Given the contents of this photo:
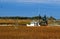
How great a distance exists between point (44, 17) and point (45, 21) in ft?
6.07

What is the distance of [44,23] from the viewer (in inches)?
2552

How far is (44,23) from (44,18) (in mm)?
1953

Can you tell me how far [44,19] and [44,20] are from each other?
15.1 inches

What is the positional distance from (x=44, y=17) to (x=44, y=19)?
2.86 ft

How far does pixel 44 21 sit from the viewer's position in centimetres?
6569

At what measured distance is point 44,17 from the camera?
6681 centimetres

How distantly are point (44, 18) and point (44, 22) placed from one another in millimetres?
2123

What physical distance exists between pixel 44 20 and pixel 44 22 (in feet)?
6.31

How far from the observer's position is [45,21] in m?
65.2

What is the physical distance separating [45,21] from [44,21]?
54 cm

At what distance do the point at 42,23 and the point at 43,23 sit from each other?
71cm

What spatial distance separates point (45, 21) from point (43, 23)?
2.02 feet

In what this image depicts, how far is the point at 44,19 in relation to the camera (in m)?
66.1

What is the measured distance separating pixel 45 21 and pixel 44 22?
761 mm
